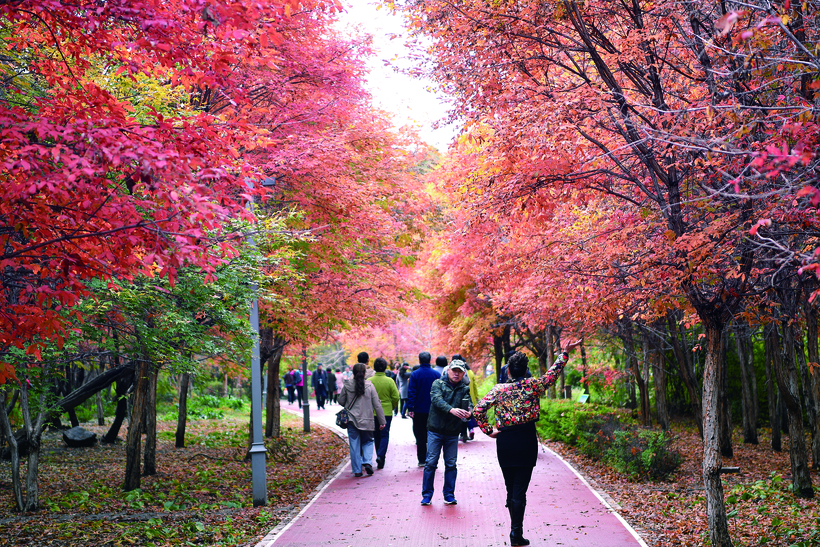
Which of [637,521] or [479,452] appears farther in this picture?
[479,452]

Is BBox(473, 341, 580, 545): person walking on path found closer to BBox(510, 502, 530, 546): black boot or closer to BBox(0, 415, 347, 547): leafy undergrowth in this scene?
BBox(510, 502, 530, 546): black boot

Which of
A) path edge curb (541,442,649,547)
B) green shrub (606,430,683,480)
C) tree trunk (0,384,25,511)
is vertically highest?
tree trunk (0,384,25,511)

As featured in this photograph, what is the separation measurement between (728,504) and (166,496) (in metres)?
8.12

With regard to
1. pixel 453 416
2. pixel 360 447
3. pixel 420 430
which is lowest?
pixel 360 447

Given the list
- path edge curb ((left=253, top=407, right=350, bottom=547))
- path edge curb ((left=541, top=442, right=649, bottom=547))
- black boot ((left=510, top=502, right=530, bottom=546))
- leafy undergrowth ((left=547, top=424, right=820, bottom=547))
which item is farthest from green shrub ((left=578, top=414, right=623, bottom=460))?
A: black boot ((left=510, top=502, right=530, bottom=546))

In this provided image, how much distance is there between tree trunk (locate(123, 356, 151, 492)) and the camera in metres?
10.6

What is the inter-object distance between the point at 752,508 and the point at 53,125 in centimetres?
923

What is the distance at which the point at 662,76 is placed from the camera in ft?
27.0

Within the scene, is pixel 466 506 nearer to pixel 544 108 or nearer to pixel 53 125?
pixel 544 108

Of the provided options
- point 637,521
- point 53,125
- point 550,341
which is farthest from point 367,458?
point 550,341

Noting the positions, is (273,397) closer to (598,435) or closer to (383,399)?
(383,399)

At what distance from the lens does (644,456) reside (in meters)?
11.1

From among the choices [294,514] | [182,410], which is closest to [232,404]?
[182,410]

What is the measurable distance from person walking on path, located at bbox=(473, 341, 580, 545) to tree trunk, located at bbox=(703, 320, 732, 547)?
1512 millimetres
